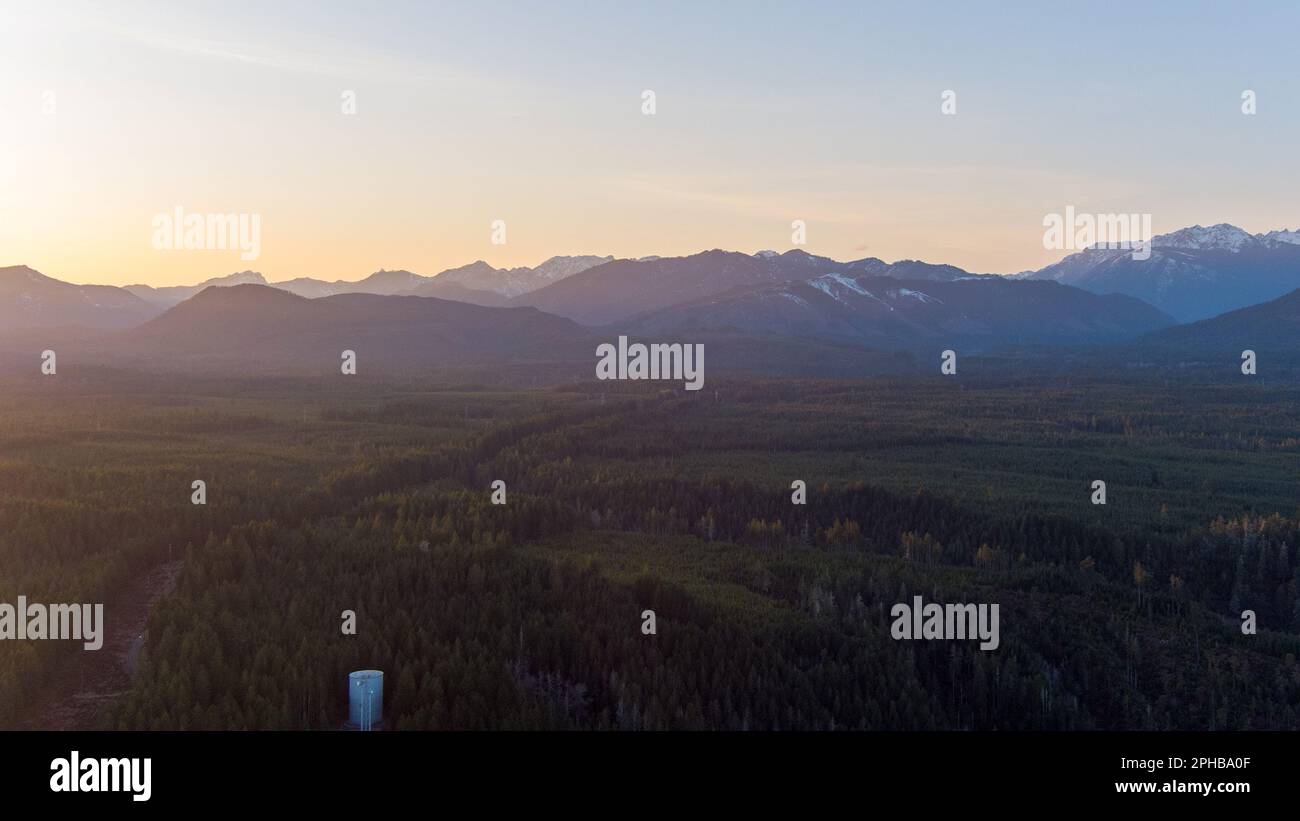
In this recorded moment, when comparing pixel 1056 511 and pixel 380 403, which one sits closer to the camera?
pixel 1056 511

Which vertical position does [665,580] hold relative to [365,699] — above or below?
above

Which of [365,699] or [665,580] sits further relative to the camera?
[665,580]

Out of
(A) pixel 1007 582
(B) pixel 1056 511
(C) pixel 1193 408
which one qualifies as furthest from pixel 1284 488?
(C) pixel 1193 408

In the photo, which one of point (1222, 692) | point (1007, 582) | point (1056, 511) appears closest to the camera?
point (1222, 692)

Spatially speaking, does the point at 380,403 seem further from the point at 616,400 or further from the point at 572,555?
the point at 572,555

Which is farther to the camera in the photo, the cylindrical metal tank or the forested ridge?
the forested ridge

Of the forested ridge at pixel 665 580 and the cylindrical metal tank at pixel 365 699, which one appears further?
the forested ridge at pixel 665 580
